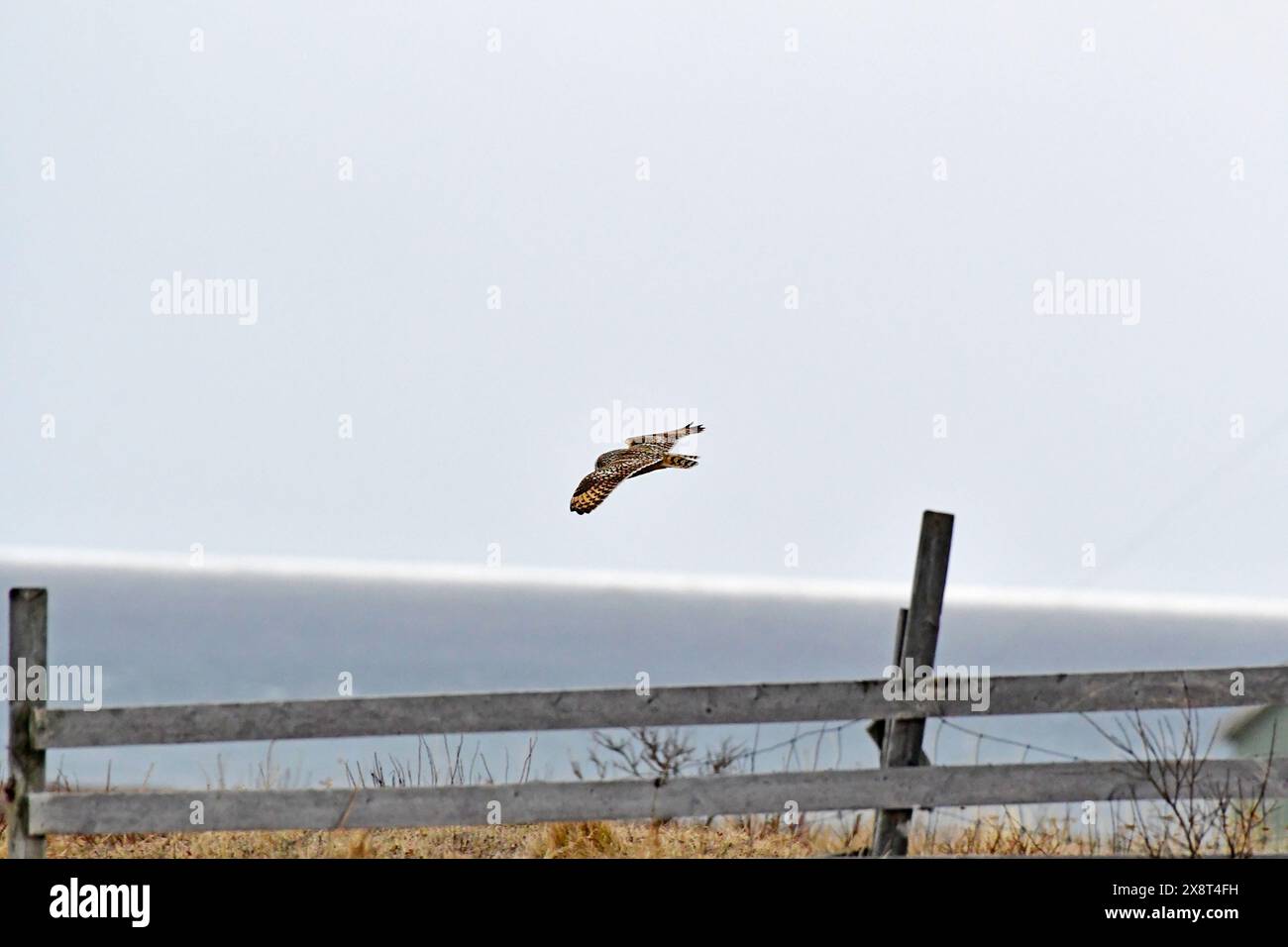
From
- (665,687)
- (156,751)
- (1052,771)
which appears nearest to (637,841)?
(665,687)

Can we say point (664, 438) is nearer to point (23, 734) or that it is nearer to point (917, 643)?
point (917, 643)

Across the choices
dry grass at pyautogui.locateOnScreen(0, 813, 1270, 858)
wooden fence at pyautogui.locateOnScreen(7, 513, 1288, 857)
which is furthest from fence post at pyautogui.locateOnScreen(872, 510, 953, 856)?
dry grass at pyautogui.locateOnScreen(0, 813, 1270, 858)

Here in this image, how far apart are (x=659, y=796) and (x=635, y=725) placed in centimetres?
42

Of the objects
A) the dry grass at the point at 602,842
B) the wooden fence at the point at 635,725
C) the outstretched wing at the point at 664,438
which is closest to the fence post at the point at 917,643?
the wooden fence at the point at 635,725

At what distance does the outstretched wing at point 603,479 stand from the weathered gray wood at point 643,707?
2.74 meters

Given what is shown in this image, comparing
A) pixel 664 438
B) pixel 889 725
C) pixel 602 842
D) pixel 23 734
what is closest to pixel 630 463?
pixel 664 438

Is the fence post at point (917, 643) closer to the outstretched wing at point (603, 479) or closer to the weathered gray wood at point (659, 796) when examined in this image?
the weathered gray wood at point (659, 796)

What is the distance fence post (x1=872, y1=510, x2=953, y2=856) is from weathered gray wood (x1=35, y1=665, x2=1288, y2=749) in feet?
0.56

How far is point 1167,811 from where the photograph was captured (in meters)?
7.19

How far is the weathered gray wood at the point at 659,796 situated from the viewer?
6.98 m

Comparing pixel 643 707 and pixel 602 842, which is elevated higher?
pixel 643 707

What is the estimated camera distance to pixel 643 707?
22.5ft

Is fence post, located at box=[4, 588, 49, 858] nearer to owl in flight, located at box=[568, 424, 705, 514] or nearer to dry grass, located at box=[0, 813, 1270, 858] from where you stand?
dry grass, located at box=[0, 813, 1270, 858]
